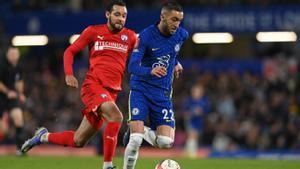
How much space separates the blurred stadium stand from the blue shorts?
942 cm

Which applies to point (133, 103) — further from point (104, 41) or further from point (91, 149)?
point (91, 149)

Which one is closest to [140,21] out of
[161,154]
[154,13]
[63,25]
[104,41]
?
[154,13]

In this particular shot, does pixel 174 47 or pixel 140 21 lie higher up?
pixel 140 21

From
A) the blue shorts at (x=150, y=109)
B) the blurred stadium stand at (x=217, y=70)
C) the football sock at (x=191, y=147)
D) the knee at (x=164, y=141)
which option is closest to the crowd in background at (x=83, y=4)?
the blurred stadium stand at (x=217, y=70)

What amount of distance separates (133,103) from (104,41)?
0.93 metres

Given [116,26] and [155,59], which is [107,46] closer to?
[116,26]

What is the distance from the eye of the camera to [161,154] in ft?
72.5

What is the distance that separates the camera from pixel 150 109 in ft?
36.3

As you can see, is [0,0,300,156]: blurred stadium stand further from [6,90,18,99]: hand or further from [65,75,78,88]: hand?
[65,75,78,88]: hand

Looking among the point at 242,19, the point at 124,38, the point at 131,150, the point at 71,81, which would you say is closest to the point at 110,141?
the point at 131,150

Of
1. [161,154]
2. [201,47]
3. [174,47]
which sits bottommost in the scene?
[161,154]

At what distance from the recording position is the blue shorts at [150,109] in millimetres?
10873

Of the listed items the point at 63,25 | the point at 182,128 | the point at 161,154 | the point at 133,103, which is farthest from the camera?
the point at 63,25

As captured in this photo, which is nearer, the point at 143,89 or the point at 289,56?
the point at 143,89
